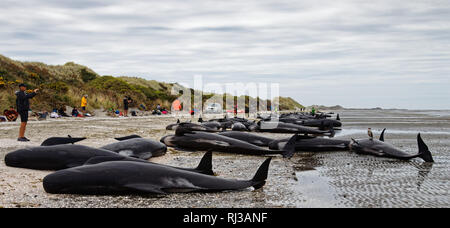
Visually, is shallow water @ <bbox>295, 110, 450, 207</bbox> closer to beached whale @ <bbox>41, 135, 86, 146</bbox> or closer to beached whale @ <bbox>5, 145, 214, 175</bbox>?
beached whale @ <bbox>5, 145, 214, 175</bbox>

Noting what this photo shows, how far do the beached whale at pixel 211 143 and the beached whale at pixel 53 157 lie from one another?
273cm

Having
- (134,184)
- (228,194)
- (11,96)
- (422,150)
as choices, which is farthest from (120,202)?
(11,96)

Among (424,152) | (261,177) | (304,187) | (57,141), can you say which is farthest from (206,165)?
(424,152)

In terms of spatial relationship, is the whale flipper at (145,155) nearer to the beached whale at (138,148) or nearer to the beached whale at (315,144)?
the beached whale at (138,148)

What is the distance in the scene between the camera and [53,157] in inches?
217

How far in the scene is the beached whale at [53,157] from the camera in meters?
5.45

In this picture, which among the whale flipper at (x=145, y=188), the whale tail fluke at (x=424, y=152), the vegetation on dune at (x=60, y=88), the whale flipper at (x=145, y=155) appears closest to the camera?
the whale flipper at (x=145, y=188)

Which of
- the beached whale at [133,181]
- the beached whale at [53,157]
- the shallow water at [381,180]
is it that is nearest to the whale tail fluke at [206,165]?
the beached whale at [133,181]

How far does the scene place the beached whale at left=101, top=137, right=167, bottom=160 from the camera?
258 inches

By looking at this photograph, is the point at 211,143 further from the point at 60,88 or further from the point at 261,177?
the point at 60,88

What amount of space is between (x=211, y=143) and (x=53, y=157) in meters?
3.43

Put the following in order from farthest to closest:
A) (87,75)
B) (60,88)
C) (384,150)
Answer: (87,75) < (60,88) < (384,150)
